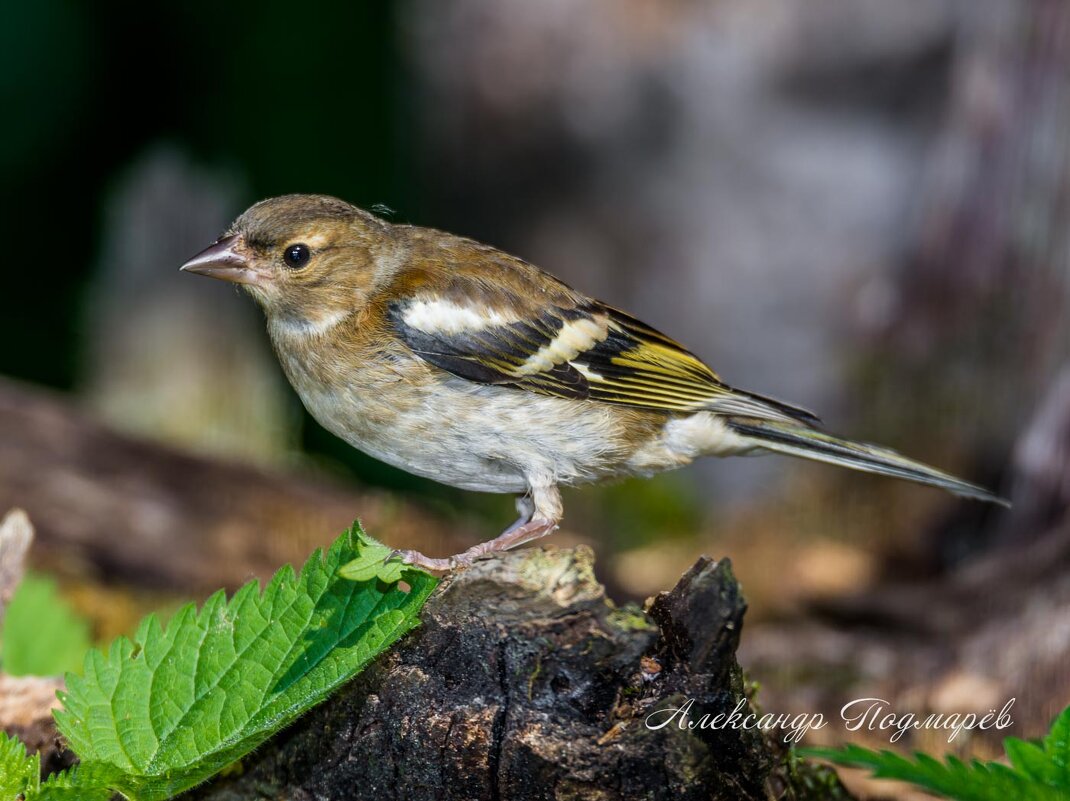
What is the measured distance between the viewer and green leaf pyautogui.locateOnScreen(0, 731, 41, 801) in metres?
2.54

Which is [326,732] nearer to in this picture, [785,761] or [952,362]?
[785,761]

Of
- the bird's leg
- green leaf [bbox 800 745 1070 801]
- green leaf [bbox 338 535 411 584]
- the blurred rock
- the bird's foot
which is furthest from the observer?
the blurred rock

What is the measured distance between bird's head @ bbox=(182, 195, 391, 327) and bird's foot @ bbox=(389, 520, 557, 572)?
0.89 meters

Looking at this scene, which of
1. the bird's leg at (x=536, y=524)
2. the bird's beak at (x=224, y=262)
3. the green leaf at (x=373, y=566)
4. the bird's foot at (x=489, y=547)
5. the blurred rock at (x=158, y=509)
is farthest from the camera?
the blurred rock at (x=158, y=509)

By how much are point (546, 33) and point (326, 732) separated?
5790mm

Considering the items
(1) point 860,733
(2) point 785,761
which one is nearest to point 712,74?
(1) point 860,733

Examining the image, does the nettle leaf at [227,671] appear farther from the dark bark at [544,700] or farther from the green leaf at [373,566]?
the dark bark at [544,700]

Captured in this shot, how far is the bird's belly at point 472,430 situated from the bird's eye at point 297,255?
0.41 meters

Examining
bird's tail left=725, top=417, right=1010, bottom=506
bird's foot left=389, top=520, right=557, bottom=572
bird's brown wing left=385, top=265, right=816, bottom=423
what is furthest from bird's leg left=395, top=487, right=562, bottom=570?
bird's tail left=725, top=417, right=1010, bottom=506

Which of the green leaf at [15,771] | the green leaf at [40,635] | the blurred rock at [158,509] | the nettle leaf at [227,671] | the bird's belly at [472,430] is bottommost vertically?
the blurred rock at [158,509]

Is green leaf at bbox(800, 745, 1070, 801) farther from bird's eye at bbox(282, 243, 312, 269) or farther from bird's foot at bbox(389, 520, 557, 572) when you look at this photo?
bird's eye at bbox(282, 243, 312, 269)

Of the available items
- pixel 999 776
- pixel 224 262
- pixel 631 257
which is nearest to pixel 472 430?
pixel 224 262

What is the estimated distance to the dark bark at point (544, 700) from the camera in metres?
2.48

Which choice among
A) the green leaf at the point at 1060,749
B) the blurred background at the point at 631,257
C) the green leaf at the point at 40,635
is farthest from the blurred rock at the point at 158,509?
the green leaf at the point at 1060,749
